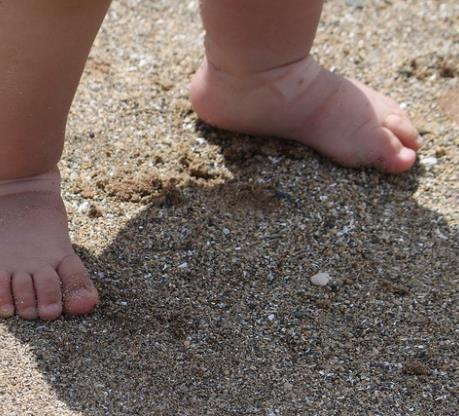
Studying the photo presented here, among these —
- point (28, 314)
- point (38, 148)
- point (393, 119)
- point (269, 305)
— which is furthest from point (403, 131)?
point (28, 314)

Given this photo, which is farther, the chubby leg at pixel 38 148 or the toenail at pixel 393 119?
the toenail at pixel 393 119

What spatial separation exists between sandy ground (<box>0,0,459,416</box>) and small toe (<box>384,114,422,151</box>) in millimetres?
45

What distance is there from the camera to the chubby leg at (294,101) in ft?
6.81

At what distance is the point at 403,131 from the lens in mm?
2115

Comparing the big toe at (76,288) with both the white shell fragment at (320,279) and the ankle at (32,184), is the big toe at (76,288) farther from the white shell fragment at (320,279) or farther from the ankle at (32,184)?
the white shell fragment at (320,279)

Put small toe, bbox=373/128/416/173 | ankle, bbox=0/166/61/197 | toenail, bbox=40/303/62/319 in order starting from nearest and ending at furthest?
toenail, bbox=40/303/62/319 → ankle, bbox=0/166/61/197 → small toe, bbox=373/128/416/173

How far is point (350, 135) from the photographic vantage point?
2104 mm

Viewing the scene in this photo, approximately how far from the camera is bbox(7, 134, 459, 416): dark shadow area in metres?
1.59

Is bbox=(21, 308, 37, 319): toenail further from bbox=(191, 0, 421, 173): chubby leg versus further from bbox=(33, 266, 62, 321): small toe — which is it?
bbox=(191, 0, 421, 173): chubby leg

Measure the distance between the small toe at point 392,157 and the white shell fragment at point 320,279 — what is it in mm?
357

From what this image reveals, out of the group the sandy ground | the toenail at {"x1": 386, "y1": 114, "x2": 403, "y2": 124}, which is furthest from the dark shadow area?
the toenail at {"x1": 386, "y1": 114, "x2": 403, "y2": 124}

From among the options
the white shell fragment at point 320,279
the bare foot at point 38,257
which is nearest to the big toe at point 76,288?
the bare foot at point 38,257

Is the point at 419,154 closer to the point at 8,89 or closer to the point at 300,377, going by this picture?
the point at 300,377

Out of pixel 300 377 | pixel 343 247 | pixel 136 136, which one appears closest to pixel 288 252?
pixel 343 247
